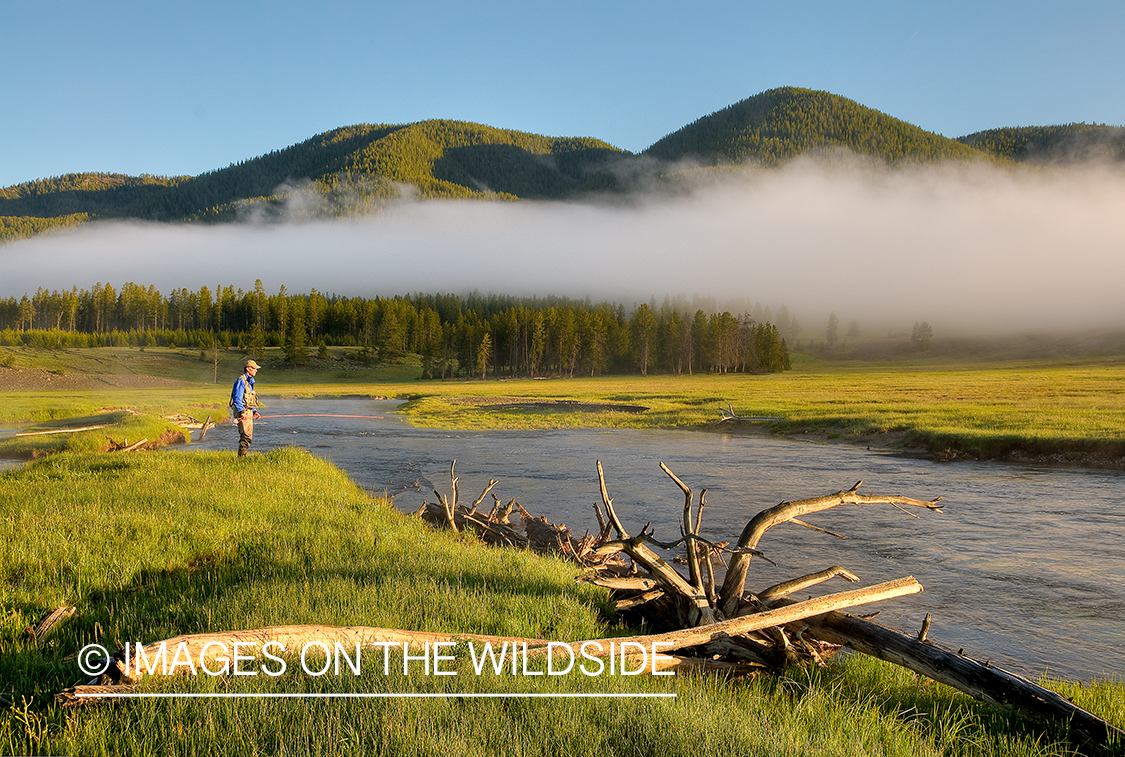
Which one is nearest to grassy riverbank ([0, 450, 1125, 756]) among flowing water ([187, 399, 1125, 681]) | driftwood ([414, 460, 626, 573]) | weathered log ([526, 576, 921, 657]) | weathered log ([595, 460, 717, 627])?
weathered log ([526, 576, 921, 657])

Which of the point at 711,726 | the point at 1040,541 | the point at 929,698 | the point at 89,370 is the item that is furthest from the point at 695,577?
the point at 89,370

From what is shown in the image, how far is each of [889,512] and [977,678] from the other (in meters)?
13.2

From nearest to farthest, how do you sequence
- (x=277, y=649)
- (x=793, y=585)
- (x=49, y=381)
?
(x=277, y=649), (x=793, y=585), (x=49, y=381)

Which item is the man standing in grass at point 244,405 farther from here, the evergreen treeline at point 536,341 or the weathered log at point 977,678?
the evergreen treeline at point 536,341

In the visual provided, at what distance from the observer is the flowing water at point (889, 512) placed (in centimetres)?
918

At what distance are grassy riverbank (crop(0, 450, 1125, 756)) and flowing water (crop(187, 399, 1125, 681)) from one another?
289cm

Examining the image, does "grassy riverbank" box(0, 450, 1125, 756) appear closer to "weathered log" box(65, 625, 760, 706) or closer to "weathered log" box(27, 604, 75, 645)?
"weathered log" box(27, 604, 75, 645)

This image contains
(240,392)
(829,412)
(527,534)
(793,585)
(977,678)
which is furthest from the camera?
(829,412)

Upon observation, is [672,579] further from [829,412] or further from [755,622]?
[829,412]

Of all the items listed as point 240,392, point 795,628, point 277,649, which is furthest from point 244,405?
point 795,628

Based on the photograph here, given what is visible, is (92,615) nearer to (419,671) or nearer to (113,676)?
(113,676)

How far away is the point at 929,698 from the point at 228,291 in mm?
208713

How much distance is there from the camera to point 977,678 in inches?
211

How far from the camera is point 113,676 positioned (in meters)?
4.45
